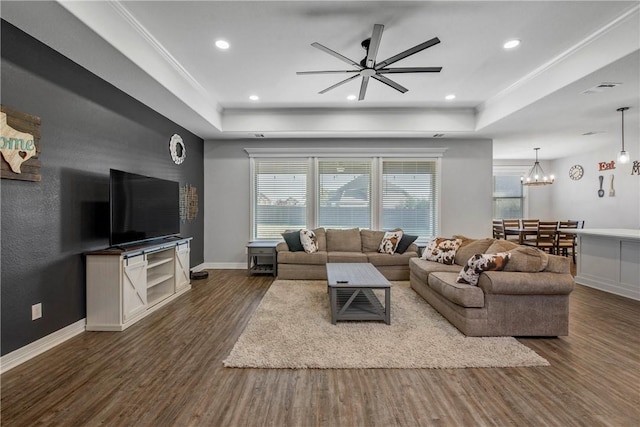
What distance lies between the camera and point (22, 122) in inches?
95.0

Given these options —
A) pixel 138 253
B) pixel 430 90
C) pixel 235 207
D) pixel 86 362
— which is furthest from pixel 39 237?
pixel 430 90

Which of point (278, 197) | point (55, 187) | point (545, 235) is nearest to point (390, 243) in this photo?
point (278, 197)

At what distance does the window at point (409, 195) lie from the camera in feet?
20.2

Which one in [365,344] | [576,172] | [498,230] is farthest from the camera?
[576,172]

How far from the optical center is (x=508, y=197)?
9109mm

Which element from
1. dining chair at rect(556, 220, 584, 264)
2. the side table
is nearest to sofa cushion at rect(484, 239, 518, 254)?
the side table

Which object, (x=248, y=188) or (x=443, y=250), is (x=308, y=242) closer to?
(x=248, y=188)

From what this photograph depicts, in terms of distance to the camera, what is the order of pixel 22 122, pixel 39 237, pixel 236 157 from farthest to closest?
1. pixel 236 157
2. pixel 39 237
3. pixel 22 122

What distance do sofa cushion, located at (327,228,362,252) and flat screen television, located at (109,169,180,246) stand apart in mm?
2749

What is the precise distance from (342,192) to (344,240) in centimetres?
111

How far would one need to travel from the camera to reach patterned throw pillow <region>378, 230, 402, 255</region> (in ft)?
17.5

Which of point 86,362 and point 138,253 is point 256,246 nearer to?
point 138,253

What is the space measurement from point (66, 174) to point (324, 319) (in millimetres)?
3081

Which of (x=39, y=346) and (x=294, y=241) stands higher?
(x=294, y=241)
